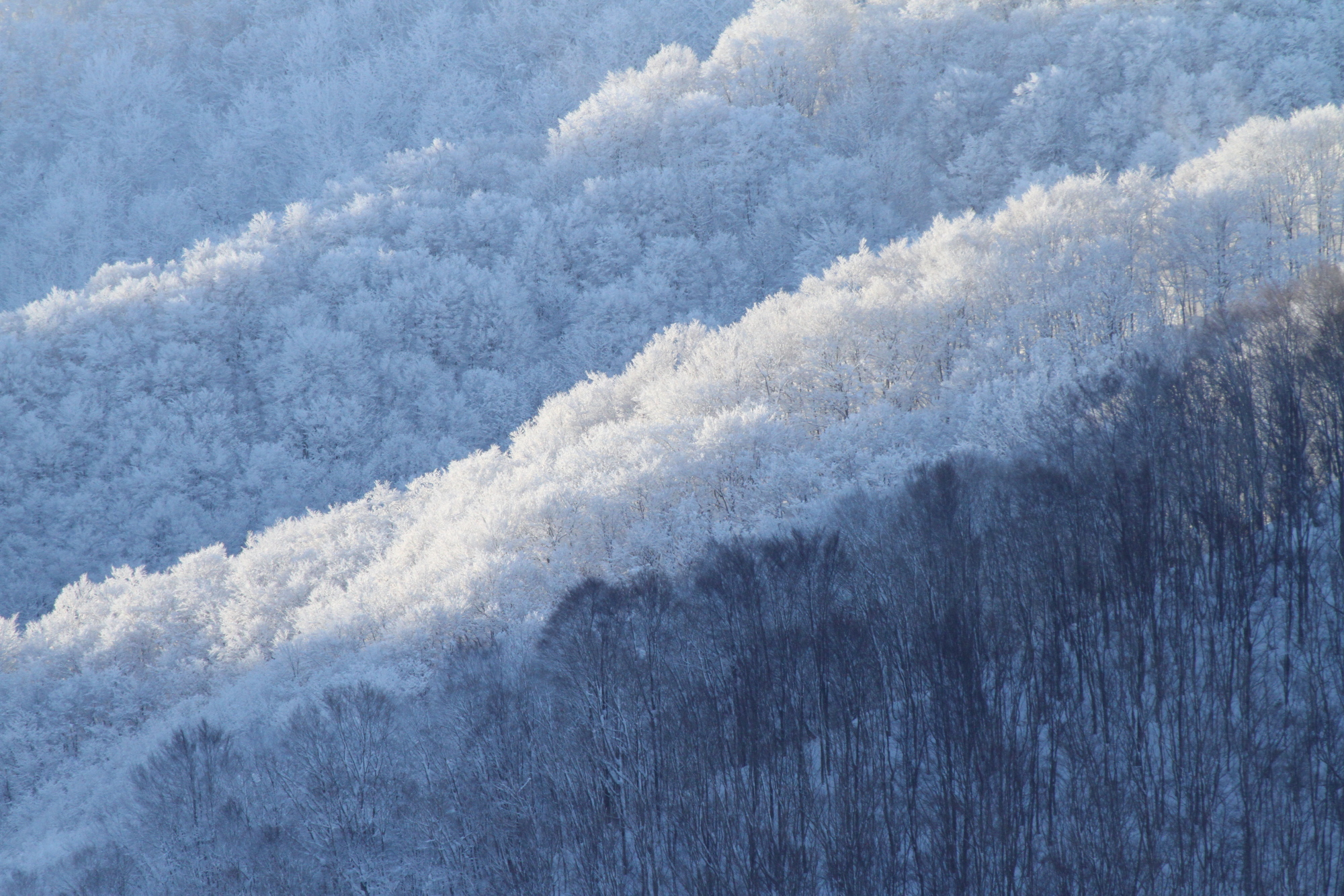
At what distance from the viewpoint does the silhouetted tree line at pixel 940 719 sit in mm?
22438

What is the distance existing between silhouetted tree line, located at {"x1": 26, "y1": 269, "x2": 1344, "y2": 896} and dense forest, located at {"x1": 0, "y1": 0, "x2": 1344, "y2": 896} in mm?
160

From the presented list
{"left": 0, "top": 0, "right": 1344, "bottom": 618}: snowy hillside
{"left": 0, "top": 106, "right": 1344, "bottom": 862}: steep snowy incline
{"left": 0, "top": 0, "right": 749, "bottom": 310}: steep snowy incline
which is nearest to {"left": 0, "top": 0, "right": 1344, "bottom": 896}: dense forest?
{"left": 0, "top": 106, "right": 1344, "bottom": 862}: steep snowy incline

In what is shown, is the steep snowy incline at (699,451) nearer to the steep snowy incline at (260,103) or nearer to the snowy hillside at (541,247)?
the snowy hillside at (541,247)

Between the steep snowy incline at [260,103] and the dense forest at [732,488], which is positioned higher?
the steep snowy incline at [260,103]

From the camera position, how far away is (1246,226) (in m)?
46.5

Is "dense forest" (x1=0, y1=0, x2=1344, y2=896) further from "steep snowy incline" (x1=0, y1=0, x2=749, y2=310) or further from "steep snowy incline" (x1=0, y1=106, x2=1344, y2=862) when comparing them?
"steep snowy incline" (x1=0, y1=0, x2=749, y2=310)

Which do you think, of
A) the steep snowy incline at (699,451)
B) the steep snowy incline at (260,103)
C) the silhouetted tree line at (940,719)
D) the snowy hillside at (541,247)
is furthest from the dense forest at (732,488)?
the steep snowy incline at (260,103)

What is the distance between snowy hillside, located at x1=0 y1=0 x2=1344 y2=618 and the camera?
66250mm

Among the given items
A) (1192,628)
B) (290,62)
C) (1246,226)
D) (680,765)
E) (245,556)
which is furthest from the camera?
(290,62)

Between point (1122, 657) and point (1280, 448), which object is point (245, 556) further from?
point (1280, 448)

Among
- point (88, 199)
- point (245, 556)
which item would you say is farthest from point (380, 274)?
point (88, 199)

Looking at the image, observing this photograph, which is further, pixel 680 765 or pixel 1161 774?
pixel 680 765

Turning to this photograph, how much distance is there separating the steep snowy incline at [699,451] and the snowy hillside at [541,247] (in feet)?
41.5

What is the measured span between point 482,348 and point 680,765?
172 ft
